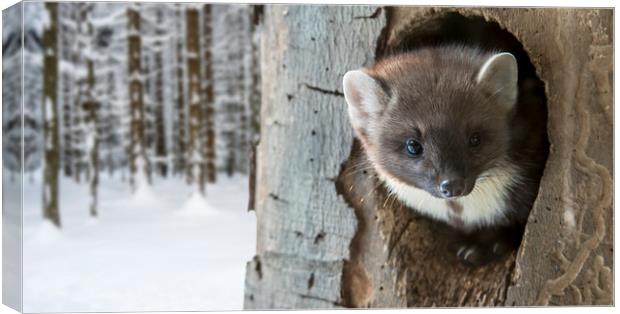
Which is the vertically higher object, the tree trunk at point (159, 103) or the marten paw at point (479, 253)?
the tree trunk at point (159, 103)

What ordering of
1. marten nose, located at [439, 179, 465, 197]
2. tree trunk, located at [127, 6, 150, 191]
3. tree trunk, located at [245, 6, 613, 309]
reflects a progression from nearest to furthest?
marten nose, located at [439, 179, 465, 197] → tree trunk, located at [245, 6, 613, 309] → tree trunk, located at [127, 6, 150, 191]

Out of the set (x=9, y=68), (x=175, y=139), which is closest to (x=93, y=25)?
(x=9, y=68)

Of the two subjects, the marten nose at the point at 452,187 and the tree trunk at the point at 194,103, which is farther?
the tree trunk at the point at 194,103

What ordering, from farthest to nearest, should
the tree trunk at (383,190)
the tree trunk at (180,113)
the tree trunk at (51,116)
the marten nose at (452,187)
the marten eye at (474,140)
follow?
the tree trunk at (180,113) → the tree trunk at (51,116) → the tree trunk at (383,190) → the marten eye at (474,140) → the marten nose at (452,187)

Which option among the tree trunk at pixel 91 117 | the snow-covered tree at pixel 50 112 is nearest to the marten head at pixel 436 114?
the tree trunk at pixel 91 117

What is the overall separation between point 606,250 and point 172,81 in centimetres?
214

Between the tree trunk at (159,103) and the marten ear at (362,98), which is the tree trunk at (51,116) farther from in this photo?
the marten ear at (362,98)

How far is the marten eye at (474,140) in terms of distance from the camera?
10.7ft

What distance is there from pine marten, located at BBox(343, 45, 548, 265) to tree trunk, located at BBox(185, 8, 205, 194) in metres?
0.79

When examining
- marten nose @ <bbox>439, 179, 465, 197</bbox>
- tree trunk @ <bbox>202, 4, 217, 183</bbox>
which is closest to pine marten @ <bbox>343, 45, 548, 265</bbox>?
marten nose @ <bbox>439, 179, 465, 197</bbox>

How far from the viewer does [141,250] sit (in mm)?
3729

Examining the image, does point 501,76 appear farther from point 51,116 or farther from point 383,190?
point 51,116

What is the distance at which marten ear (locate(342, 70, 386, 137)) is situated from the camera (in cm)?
339

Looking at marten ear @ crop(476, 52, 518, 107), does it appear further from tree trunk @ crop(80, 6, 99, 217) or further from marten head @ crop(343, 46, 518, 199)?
tree trunk @ crop(80, 6, 99, 217)
